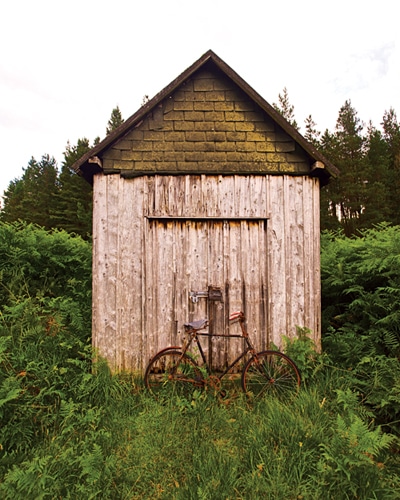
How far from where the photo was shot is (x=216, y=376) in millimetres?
4578

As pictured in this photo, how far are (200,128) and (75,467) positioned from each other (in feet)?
16.5

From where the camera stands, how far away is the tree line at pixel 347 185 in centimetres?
2331

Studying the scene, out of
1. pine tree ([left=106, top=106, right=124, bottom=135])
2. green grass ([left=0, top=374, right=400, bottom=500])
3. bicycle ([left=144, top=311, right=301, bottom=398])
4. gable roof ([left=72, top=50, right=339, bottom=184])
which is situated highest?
pine tree ([left=106, top=106, right=124, bottom=135])

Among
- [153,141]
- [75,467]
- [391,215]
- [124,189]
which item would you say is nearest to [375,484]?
[75,467]

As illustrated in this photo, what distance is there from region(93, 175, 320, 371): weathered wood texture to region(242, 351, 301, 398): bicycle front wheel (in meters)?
0.45

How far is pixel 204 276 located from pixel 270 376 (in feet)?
6.07

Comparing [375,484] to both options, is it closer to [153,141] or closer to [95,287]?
[95,287]

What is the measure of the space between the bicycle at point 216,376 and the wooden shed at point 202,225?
0.37 m

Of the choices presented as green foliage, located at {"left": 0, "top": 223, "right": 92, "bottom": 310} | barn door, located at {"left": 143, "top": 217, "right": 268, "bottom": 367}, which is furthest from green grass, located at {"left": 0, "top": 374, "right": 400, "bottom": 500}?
green foliage, located at {"left": 0, "top": 223, "right": 92, "bottom": 310}

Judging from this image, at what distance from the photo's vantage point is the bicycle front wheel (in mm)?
4457

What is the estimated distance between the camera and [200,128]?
533 cm

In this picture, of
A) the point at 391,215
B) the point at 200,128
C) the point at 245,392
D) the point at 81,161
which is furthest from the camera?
the point at 391,215

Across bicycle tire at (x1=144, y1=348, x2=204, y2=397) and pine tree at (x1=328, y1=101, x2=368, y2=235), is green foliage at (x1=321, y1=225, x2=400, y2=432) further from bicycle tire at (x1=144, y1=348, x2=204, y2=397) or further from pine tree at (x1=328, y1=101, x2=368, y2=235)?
pine tree at (x1=328, y1=101, x2=368, y2=235)

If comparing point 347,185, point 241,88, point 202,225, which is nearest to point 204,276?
point 202,225
